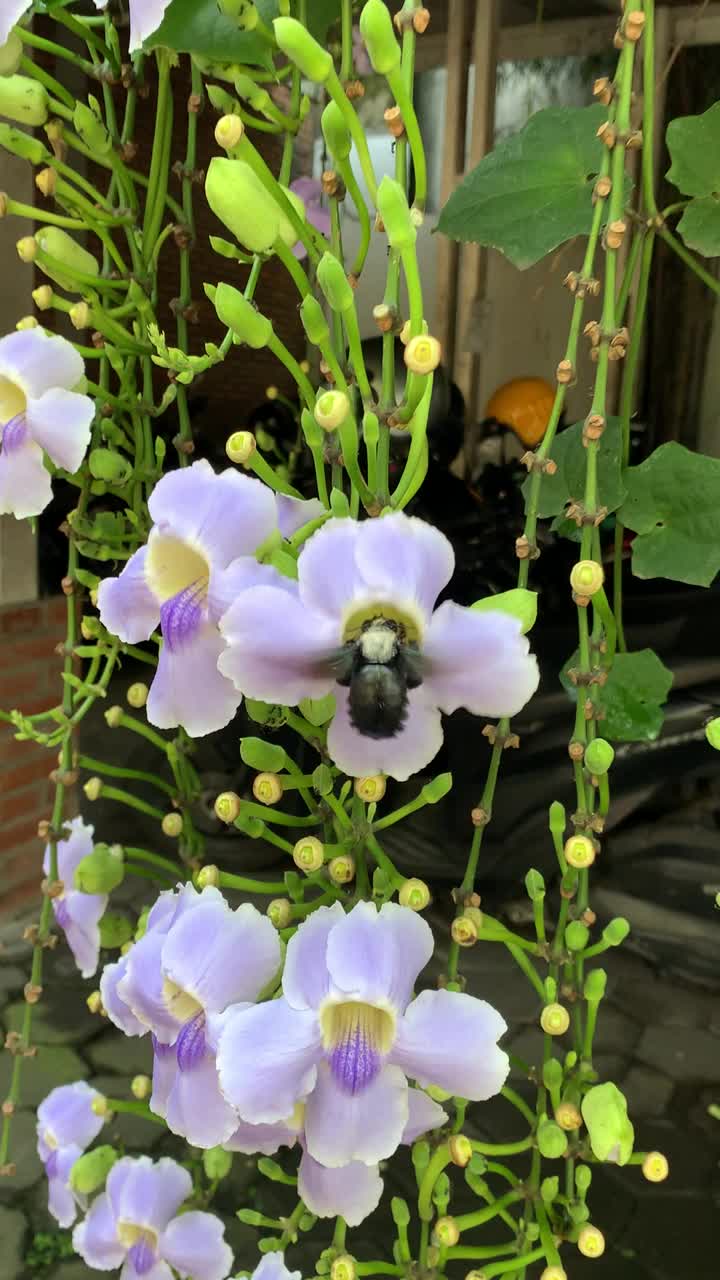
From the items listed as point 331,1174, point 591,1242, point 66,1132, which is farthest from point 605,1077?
point 331,1174

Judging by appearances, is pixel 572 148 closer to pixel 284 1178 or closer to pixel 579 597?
pixel 579 597

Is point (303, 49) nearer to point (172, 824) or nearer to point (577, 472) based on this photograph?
point (577, 472)

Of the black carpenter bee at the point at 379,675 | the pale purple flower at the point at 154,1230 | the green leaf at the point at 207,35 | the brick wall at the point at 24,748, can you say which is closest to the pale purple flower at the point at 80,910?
the pale purple flower at the point at 154,1230

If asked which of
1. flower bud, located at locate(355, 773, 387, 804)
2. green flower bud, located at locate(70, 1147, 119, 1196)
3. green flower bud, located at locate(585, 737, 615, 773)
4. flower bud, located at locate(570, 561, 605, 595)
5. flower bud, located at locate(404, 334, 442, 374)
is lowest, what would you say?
green flower bud, located at locate(70, 1147, 119, 1196)

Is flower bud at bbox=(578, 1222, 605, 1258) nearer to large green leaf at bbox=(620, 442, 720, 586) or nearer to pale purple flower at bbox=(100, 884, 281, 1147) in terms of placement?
pale purple flower at bbox=(100, 884, 281, 1147)

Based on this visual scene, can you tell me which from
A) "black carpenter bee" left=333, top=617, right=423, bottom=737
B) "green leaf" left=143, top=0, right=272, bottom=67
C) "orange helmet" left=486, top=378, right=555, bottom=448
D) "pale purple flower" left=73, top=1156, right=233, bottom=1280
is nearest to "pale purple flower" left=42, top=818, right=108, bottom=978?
"pale purple flower" left=73, top=1156, right=233, bottom=1280

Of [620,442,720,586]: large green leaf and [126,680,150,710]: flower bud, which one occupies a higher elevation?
[620,442,720,586]: large green leaf
